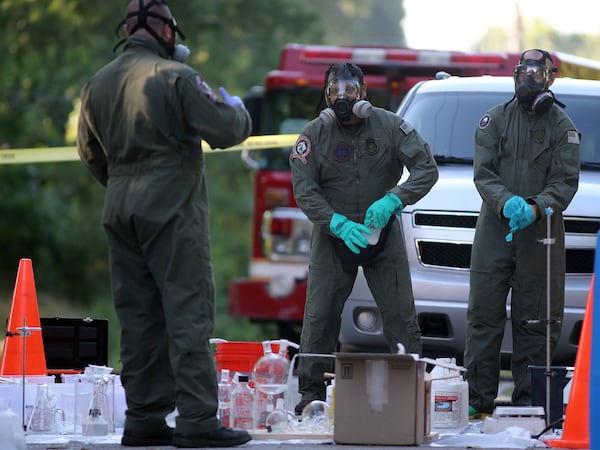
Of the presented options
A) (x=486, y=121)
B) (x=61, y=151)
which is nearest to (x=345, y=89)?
(x=486, y=121)

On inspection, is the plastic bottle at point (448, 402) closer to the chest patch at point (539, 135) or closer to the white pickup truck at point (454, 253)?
the white pickup truck at point (454, 253)

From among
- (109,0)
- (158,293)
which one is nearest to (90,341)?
(158,293)

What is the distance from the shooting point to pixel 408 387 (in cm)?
793

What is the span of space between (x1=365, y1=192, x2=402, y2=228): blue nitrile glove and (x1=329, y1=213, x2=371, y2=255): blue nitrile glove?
0.20 ft

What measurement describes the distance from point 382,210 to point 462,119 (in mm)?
2298

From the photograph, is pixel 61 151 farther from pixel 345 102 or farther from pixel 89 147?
pixel 89 147

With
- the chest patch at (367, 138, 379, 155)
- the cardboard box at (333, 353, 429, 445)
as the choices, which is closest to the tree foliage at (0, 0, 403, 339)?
the chest patch at (367, 138, 379, 155)

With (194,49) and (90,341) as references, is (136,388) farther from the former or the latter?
(194,49)

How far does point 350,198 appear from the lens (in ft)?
30.5

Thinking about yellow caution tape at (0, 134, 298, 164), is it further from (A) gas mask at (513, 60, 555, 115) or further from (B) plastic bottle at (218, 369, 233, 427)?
(B) plastic bottle at (218, 369, 233, 427)

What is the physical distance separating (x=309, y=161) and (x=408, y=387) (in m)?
1.87

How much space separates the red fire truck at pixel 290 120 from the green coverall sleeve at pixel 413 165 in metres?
6.26

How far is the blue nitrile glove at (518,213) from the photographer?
29.9ft

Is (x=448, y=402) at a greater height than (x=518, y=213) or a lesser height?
lesser
